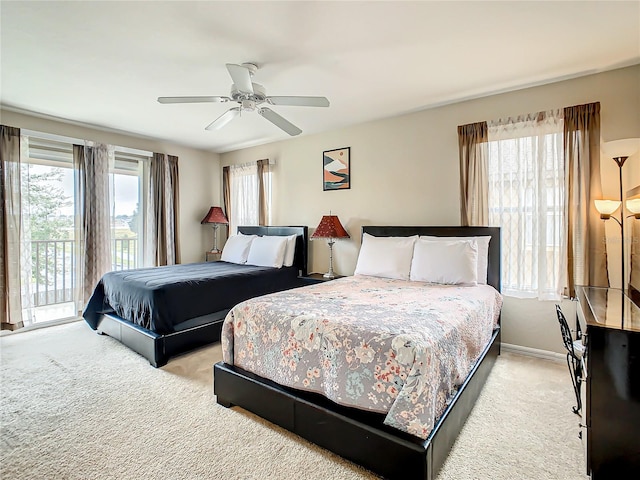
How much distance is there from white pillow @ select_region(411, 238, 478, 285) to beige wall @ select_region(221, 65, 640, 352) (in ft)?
1.64

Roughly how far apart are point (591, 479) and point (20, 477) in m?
2.77

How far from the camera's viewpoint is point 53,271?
4102 millimetres

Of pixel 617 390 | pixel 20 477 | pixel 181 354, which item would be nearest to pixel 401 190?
pixel 617 390

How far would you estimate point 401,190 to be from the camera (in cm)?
374

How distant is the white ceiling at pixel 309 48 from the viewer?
1.91m

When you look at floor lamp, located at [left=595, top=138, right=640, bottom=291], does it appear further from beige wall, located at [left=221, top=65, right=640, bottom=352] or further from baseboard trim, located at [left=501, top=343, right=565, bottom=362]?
baseboard trim, located at [left=501, top=343, right=565, bottom=362]

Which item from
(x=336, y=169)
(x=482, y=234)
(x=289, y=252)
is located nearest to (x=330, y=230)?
(x=289, y=252)

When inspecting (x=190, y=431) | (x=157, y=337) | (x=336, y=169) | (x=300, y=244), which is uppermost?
(x=336, y=169)

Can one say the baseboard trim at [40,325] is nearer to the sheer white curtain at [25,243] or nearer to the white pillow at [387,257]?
the sheer white curtain at [25,243]

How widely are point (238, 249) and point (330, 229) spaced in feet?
5.00

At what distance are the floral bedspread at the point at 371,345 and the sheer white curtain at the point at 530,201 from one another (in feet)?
2.82

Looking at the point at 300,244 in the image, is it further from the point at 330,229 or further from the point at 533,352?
the point at 533,352

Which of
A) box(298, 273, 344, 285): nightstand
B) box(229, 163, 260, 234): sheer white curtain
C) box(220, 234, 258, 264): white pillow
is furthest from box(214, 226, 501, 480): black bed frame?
box(229, 163, 260, 234): sheer white curtain

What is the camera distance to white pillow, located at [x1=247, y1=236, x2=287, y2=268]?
13.9ft
